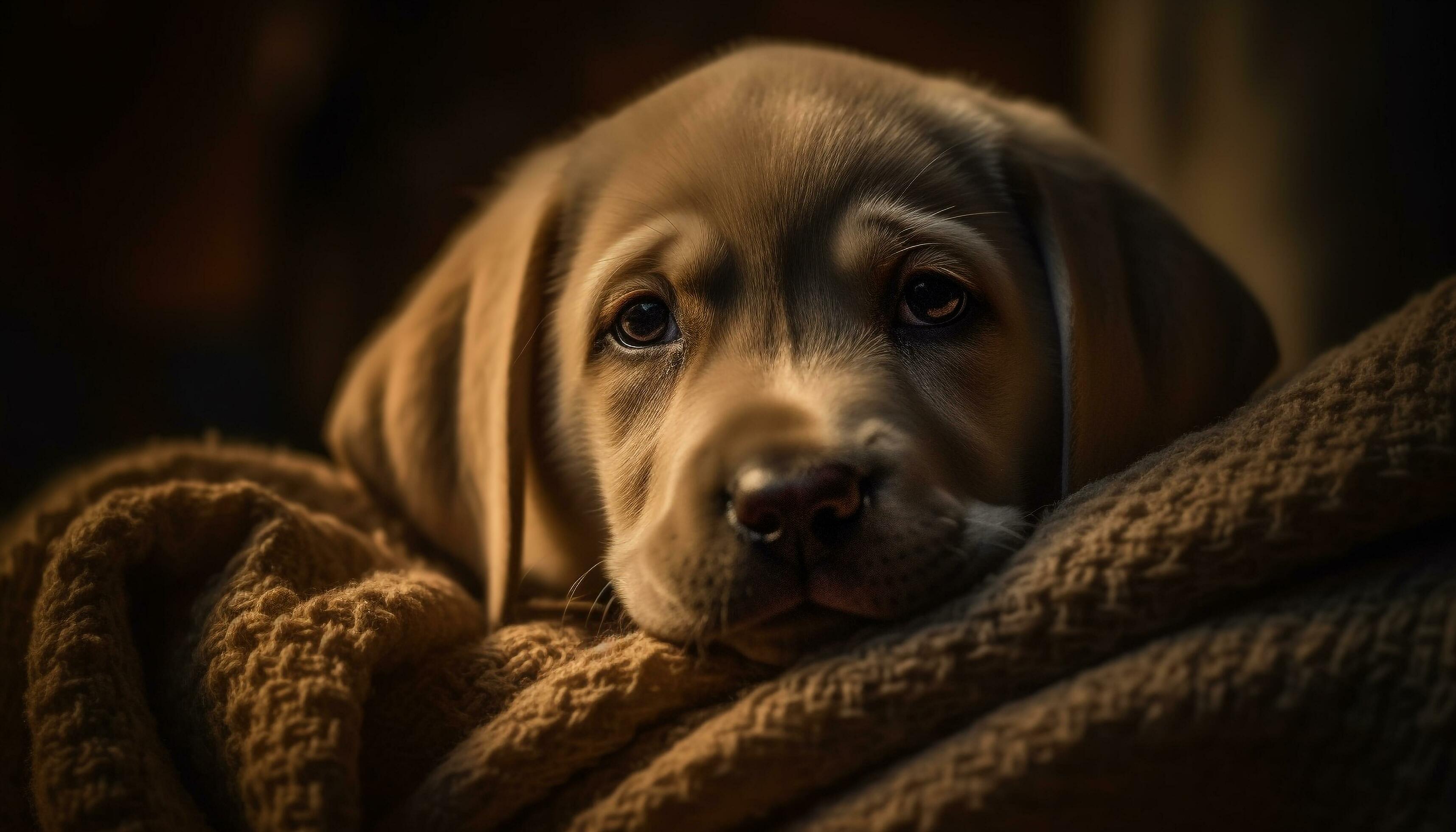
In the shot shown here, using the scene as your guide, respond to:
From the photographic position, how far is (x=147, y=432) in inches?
139

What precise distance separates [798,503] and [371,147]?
300 cm

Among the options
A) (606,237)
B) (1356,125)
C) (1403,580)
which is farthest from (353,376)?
(1356,125)

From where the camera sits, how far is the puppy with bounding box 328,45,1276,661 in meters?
1.50

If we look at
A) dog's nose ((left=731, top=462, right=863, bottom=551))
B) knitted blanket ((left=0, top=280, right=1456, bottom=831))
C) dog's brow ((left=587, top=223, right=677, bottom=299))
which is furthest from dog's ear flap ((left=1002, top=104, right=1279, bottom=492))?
dog's brow ((left=587, top=223, right=677, bottom=299))

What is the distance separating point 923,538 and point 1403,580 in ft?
1.95

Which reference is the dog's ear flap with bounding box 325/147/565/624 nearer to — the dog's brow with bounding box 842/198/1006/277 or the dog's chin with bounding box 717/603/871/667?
the dog's chin with bounding box 717/603/871/667

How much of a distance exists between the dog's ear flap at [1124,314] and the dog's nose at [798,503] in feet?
1.83

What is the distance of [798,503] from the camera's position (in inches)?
56.5

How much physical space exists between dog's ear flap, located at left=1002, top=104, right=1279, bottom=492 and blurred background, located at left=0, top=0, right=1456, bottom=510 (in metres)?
0.97

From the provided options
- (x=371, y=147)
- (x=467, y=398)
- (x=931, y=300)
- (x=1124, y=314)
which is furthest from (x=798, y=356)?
(x=371, y=147)

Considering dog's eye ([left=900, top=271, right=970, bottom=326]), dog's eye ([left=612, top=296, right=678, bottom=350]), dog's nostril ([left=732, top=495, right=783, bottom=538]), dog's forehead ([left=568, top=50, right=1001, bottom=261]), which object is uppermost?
dog's forehead ([left=568, top=50, right=1001, bottom=261])

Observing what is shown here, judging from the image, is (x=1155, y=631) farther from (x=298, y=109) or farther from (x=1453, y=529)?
(x=298, y=109)

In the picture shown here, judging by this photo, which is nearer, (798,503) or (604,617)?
(798,503)

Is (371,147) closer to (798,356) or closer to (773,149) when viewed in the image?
(773,149)
